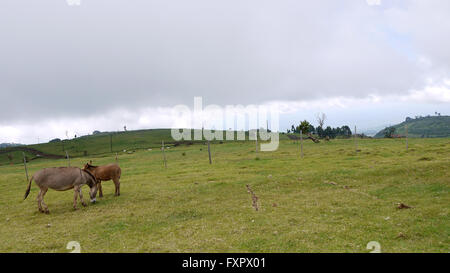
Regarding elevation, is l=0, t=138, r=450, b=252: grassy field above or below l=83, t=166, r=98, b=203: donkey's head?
below

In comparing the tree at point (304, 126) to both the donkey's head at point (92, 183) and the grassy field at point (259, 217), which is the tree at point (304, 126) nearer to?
the grassy field at point (259, 217)

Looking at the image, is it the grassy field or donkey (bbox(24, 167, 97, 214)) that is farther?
donkey (bbox(24, 167, 97, 214))

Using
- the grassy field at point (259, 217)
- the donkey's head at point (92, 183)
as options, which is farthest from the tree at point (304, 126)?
the donkey's head at point (92, 183)

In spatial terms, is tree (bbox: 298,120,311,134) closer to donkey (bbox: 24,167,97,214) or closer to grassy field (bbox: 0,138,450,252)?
grassy field (bbox: 0,138,450,252)

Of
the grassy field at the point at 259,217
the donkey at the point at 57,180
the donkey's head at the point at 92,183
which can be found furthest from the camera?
the donkey's head at the point at 92,183

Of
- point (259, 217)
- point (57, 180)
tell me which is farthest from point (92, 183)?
point (259, 217)

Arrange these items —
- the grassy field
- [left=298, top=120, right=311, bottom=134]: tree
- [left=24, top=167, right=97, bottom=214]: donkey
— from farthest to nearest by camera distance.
Answer: [left=298, top=120, right=311, bottom=134]: tree
[left=24, top=167, right=97, bottom=214]: donkey
the grassy field

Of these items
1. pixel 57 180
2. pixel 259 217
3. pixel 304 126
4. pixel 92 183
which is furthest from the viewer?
pixel 304 126

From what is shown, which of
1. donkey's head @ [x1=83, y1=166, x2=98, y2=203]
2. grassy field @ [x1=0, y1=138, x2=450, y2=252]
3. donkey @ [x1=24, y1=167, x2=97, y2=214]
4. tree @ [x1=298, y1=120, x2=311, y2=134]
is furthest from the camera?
tree @ [x1=298, y1=120, x2=311, y2=134]

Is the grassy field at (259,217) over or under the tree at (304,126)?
under

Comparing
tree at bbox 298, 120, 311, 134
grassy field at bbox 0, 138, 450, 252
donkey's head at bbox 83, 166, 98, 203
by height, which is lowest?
grassy field at bbox 0, 138, 450, 252

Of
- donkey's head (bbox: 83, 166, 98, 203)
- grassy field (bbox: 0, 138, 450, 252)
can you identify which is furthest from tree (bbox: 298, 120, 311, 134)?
donkey's head (bbox: 83, 166, 98, 203)

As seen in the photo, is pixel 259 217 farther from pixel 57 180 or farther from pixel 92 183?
pixel 57 180
